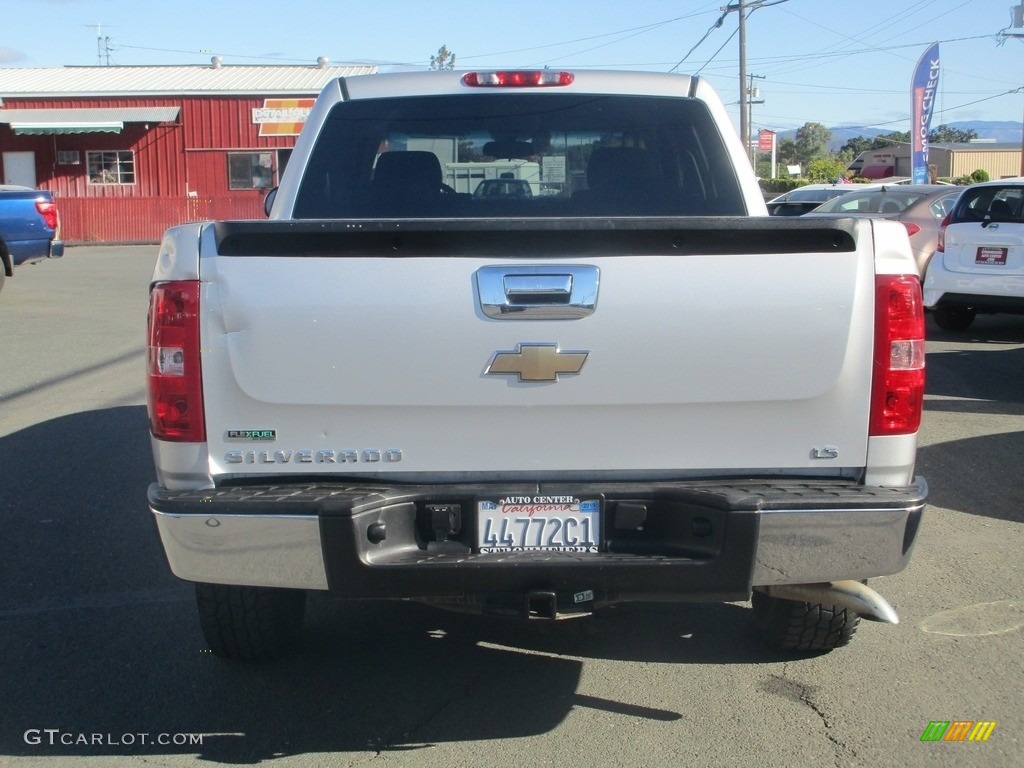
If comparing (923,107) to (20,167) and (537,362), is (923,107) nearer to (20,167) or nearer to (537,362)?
(20,167)

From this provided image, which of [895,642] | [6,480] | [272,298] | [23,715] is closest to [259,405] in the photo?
[272,298]

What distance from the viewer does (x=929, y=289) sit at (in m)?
11.7

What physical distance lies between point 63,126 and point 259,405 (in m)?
34.5

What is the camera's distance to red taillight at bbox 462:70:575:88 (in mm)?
4461


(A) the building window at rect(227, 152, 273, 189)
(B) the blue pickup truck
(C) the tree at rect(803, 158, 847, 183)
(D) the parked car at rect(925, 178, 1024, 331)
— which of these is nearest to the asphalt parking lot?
(D) the parked car at rect(925, 178, 1024, 331)

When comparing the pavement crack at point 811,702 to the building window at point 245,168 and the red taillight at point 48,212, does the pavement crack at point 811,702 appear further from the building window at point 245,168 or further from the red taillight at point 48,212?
the building window at point 245,168

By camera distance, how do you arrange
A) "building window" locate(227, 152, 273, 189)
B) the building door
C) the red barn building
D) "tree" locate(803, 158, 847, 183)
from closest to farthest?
1. the red barn building
2. "building window" locate(227, 152, 273, 189)
3. the building door
4. "tree" locate(803, 158, 847, 183)

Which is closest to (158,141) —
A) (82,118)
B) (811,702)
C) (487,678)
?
(82,118)

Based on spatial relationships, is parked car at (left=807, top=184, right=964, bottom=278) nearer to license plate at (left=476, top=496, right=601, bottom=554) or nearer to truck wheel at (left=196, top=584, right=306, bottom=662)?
truck wheel at (left=196, top=584, right=306, bottom=662)

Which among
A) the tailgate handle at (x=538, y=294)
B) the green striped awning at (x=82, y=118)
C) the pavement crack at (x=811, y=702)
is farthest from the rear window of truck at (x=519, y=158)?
the green striped awning at (x=82, y=118)

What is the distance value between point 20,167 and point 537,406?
36562mm

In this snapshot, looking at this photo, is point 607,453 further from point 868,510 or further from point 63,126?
point 63,126

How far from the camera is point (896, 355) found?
3.19 meters

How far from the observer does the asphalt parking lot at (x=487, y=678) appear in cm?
351
